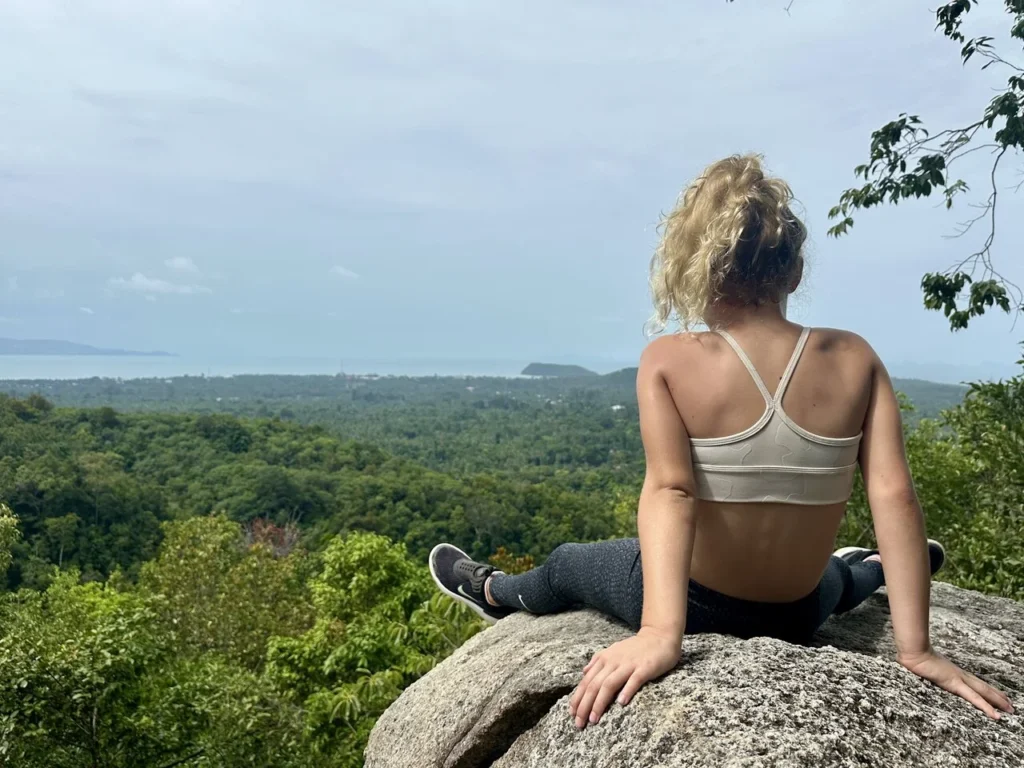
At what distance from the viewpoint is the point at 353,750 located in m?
11.2

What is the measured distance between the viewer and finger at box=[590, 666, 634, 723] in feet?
6.67

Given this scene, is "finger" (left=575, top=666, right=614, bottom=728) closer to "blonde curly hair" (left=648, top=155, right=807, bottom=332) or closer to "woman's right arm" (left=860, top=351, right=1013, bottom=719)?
"woman's right arm" (left=860, top=351, right=1013, bottom=719)

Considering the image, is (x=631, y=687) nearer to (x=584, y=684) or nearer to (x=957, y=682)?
(x=584, y=684)

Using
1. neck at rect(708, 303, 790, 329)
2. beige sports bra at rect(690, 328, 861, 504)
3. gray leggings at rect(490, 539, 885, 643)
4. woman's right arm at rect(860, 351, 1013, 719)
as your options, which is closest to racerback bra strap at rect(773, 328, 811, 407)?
beige sports bra at rect(690, 328, 861, 504)

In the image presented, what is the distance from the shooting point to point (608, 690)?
2.04 m

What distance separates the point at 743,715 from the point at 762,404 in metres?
0.84

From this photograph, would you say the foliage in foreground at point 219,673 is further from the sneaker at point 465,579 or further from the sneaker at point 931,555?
the sneaker at point 931,555

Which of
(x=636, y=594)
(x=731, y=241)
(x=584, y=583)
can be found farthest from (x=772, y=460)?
(x=584, y=583)

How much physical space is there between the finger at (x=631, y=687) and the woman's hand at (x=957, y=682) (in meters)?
0.78

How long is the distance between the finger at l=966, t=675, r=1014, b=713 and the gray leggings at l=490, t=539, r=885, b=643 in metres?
0.59

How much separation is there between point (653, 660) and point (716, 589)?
0.56m

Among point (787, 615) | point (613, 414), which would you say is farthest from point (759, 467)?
point (613, 414)

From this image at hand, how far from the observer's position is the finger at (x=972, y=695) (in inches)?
79.3

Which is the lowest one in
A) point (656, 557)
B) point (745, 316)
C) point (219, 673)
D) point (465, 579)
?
point (219, 673)
